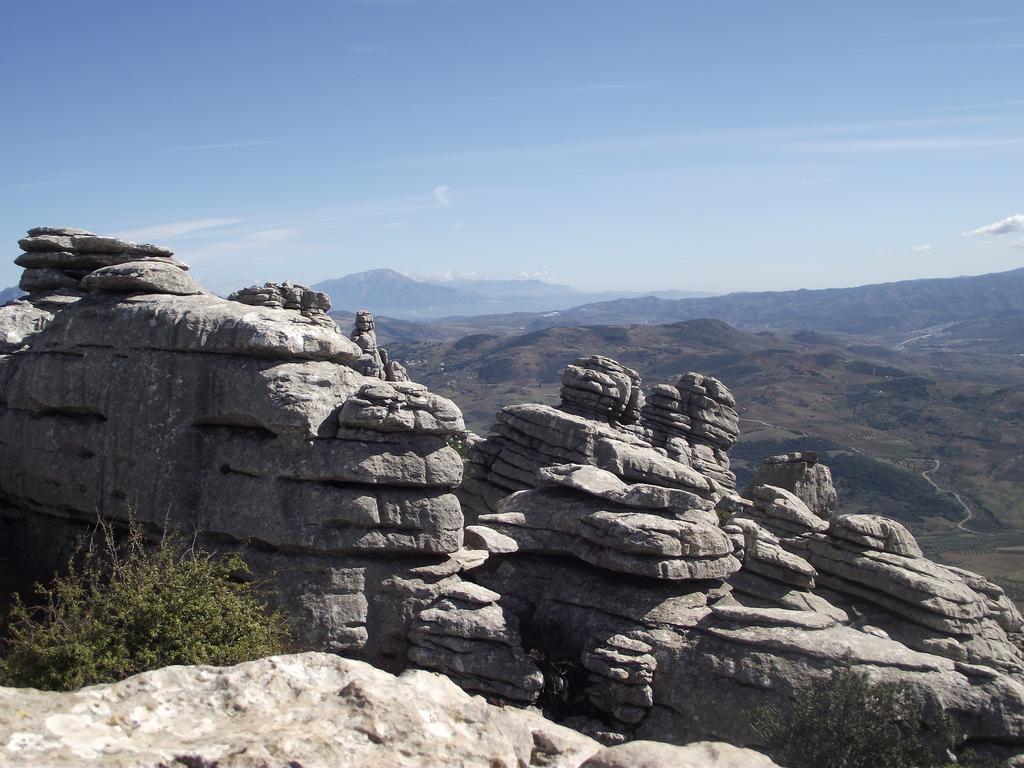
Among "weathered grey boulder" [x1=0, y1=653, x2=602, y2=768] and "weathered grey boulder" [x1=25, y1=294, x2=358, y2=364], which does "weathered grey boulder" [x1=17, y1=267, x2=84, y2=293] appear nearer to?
"weathered grey boulder" [x1=25, y1=294, x2=358, y2=364]

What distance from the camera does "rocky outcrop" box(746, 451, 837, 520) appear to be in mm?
47969

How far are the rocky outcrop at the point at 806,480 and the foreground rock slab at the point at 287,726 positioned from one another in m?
36.3

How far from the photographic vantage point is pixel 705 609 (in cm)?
2547

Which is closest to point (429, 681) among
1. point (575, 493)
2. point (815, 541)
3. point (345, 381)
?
point (345, 381)

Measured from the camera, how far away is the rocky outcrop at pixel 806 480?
48.0 m

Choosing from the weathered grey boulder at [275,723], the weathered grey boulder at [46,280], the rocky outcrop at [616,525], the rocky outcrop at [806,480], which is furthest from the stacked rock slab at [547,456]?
the weathered grey boulder at [46,280]

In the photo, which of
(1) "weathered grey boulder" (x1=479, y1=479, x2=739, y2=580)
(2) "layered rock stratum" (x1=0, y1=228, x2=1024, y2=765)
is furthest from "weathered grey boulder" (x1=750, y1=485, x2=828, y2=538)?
(1) "weathered grey boulder" (x1=479, y1=479, x2=739, y2=580)

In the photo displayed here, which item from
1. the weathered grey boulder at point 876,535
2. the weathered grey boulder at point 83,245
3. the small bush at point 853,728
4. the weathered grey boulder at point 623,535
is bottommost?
the small bush at point 853,728

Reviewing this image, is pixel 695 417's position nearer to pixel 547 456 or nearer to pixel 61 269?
pixel 547 456

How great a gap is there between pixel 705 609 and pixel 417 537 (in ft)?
32.3

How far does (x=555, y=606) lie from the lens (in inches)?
1040

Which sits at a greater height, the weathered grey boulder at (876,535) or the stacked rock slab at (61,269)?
the stacked rock slab at (61,269)

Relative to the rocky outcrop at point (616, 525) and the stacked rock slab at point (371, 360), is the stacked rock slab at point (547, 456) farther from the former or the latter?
the stacked rock slab at point (371, 360)

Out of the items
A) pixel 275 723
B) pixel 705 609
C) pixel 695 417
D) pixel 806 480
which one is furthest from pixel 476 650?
pixel 695 417
